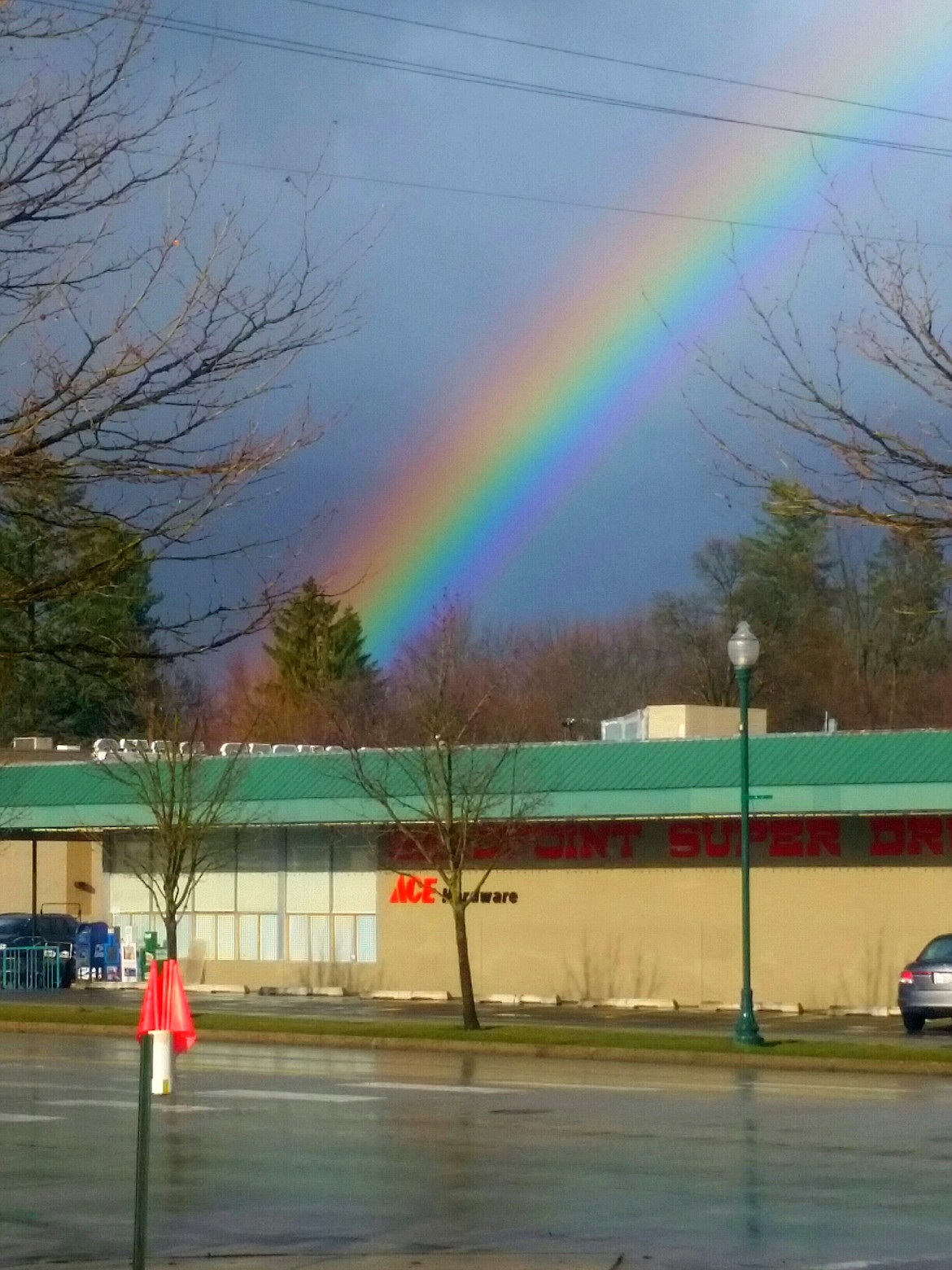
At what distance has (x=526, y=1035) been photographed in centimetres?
2909

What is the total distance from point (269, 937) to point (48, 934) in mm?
9393

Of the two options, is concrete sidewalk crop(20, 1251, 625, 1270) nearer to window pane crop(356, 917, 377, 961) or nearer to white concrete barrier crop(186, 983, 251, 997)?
window pane crop(356, 917, 377, 961)

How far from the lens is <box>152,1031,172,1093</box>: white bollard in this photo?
29.3 ft

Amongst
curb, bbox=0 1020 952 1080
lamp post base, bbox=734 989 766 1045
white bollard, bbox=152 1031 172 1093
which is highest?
white bollard, bbox=152 1031 172 1093

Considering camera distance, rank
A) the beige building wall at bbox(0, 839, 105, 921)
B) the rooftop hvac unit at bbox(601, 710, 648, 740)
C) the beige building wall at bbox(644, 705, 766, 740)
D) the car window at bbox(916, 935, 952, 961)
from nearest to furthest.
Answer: the car window at bbox(916, 935, 952, 961) < the beige building wall at bbox(644, 705, 766, 740) < the rooftop hvac unit at bbox(601, 710, 648, 740) < the beige building wall at bbox(0, 839, 105, 921)

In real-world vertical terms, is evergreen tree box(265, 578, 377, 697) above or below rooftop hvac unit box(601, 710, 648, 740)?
above

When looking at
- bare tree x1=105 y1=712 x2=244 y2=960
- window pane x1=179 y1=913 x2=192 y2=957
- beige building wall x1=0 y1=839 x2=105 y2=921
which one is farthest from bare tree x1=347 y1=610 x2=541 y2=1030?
beige building wall x1=0 y1=839 x2=105 y2=921

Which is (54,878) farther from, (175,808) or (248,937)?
(175,808)

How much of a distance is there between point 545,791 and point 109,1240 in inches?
980

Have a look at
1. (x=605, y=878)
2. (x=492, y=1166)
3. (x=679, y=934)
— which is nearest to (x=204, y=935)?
(x=605, y=878)

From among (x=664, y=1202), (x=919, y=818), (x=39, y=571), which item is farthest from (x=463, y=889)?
(x=39, y=571)

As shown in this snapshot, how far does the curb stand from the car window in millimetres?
5180

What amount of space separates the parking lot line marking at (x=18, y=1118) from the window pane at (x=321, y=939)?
2158cm

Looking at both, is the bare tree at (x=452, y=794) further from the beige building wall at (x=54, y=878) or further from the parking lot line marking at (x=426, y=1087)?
the beige building wall at (x=54, y=878)
